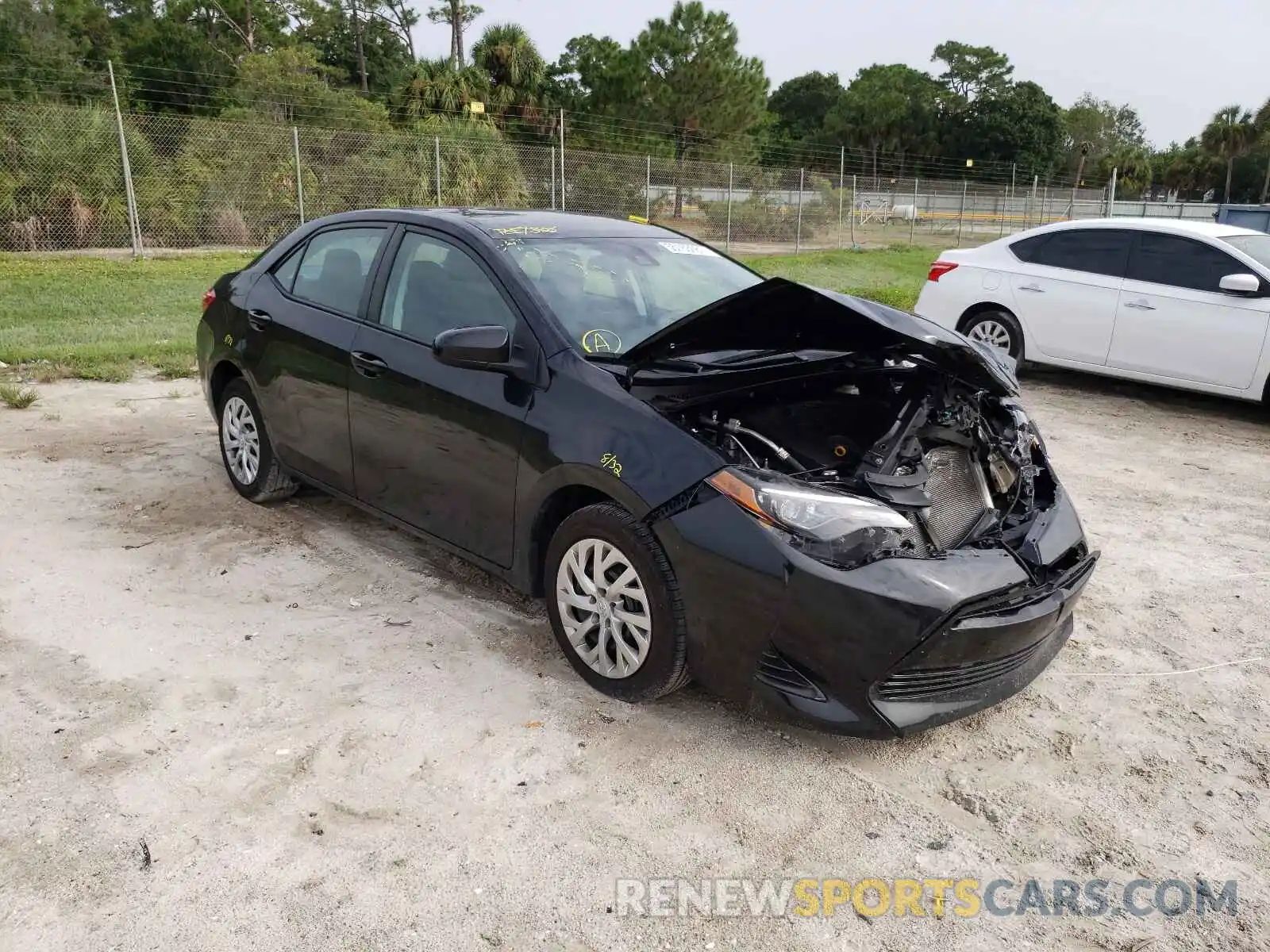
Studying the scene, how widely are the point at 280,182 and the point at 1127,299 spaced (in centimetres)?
1472

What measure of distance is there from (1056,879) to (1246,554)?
3075 millimetres

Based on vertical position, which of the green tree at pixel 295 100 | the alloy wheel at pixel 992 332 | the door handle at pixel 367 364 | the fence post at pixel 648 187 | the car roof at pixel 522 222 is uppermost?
the green tree at pixel 295 100

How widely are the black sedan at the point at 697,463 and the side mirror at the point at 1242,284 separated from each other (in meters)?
4.70

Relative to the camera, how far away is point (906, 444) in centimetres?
349

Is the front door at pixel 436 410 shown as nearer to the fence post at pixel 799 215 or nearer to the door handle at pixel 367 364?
the door handle at pixel 367 364

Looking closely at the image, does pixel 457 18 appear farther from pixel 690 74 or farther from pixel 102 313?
pixel 102 313

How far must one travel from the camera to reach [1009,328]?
350 inches

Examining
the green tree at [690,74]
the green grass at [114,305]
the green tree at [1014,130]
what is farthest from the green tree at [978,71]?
the green grass at [114,305]

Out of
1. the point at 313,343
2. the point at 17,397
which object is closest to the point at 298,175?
the point at 17,397

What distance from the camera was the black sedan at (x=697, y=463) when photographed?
9.64ft

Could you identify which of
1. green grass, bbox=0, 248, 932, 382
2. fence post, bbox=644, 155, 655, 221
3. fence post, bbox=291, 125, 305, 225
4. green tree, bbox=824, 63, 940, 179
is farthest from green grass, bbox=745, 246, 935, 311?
green tree, bbox=824, 63, 940, 179

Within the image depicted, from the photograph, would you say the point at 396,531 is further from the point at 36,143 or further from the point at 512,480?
the point at 36,143

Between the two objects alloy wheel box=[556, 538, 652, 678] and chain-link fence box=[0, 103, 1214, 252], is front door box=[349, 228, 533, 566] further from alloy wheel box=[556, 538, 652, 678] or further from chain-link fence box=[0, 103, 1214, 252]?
chain-link fence box=[0, 103, 1214, 252]

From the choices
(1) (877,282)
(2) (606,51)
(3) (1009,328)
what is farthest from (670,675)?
(2) (606,51)
